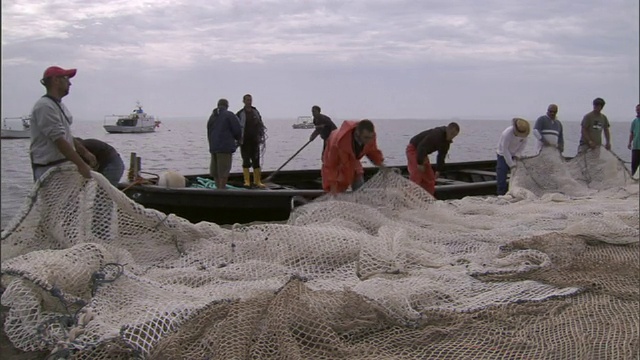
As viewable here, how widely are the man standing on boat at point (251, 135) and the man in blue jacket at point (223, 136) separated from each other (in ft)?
1.98

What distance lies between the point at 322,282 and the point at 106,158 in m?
3.82

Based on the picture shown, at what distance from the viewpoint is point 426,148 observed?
25.0 ft

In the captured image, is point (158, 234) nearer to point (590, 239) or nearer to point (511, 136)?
point (590, 239)

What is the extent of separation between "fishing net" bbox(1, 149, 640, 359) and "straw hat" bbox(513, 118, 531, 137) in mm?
3184

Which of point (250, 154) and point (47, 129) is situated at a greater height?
point (47, 129)

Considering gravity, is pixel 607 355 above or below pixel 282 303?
below

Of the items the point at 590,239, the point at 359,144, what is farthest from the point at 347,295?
the point at 359,144

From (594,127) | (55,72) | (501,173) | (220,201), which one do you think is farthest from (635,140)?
(55,72)

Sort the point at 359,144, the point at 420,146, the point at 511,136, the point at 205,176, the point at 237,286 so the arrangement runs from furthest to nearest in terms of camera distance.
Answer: the point at 205,176 → the point at 511,136 → the point at 420,146 → the point at 359,144 → the point at 237,286

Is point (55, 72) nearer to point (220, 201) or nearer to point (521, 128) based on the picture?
point (220, 201)

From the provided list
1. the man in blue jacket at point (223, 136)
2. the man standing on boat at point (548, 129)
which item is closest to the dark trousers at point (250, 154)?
the man in blue jacket at point (223, 136)

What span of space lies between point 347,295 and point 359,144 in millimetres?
3237

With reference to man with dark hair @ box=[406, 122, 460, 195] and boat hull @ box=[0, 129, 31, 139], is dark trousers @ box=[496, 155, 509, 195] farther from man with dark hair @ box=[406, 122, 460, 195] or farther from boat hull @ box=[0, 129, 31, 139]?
boat hull @ box=[0, 129, 31, 139]

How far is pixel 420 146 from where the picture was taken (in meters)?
7.62
